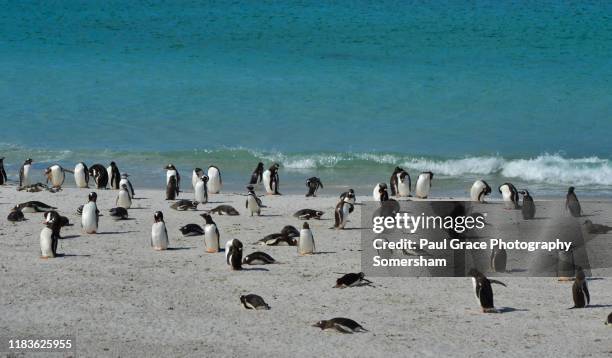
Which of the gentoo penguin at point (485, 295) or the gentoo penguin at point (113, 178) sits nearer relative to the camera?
the gentoo penguin at point (485, 295)

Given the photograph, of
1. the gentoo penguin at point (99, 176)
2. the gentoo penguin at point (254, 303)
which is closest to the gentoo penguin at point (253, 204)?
the gentoo penguin at point (99, 176)

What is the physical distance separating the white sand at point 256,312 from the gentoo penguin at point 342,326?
0.10m

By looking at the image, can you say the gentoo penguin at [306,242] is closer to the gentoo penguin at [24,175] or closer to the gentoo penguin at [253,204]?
the gentoo penguin at [253,204]

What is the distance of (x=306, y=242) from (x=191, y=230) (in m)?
2.08

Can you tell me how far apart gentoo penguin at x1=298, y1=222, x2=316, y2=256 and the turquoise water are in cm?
874

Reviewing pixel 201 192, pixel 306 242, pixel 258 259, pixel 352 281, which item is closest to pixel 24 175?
pixel 201 192

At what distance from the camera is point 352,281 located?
13531 mm

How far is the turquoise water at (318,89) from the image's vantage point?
91.7ft

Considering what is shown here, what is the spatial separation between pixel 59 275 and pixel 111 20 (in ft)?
126

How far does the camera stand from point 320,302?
42.2ft

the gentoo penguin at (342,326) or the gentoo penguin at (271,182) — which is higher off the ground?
the gentoo penguin at (271,182)

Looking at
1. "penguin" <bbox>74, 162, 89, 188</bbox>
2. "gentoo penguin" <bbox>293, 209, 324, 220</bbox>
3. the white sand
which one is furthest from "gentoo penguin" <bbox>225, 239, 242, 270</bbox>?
"penguin" <bbox>74, 162, 89, 188</bbox>

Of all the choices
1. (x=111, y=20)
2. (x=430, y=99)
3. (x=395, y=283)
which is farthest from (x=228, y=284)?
(x=111, y=20)

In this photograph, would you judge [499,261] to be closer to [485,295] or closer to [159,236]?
[485,295]
